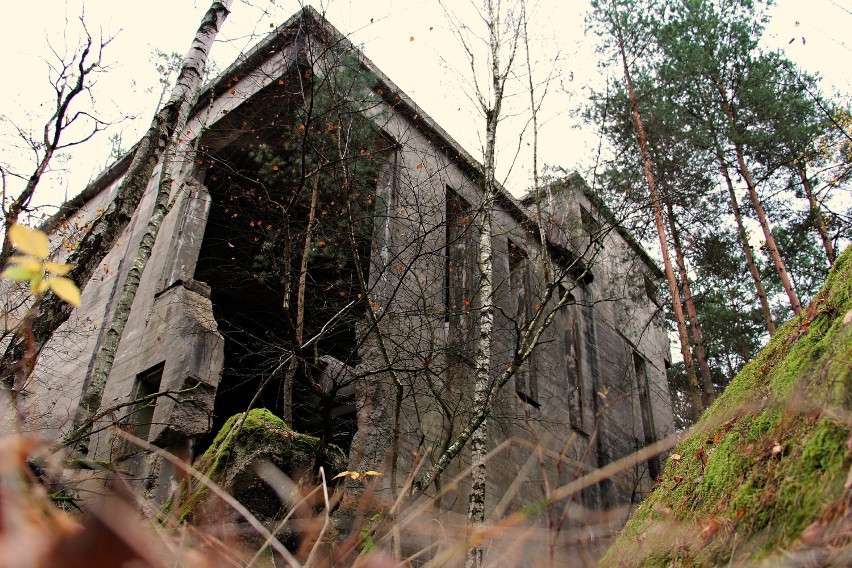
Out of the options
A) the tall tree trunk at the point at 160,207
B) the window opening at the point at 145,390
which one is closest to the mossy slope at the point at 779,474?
the tall tree trunk at the point at 160,207

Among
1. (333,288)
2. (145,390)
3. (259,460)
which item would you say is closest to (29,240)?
(259,460)

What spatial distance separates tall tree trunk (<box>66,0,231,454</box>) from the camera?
670 centimetres

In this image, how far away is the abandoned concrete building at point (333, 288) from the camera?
8.36 metres

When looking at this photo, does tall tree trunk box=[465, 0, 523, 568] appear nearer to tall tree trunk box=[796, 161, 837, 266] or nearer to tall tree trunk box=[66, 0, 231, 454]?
tall tree trunk box=[66, 0, 231, 454]

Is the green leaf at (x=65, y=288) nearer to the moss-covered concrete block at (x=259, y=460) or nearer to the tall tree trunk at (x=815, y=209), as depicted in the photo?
the moss-covered concrete block at (x=259, y=460)

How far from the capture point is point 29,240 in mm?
926

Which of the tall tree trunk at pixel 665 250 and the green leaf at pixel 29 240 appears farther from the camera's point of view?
the tall tree trunk at pixel 665 250

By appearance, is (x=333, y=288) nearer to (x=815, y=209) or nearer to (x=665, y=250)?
(x=665, y=250)

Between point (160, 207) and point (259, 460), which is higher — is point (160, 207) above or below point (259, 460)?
above

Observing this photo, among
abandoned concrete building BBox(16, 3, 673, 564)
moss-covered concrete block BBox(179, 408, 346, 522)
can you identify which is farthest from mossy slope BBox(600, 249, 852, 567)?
abandoned concrete building BBox(16, 3, 673, 564)

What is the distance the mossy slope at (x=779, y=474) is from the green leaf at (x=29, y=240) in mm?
1427

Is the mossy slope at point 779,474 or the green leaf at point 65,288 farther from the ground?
the green leaf at point 65,288

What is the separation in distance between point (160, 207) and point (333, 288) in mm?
4416

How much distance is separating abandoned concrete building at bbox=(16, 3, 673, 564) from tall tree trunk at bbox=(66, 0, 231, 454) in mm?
805
